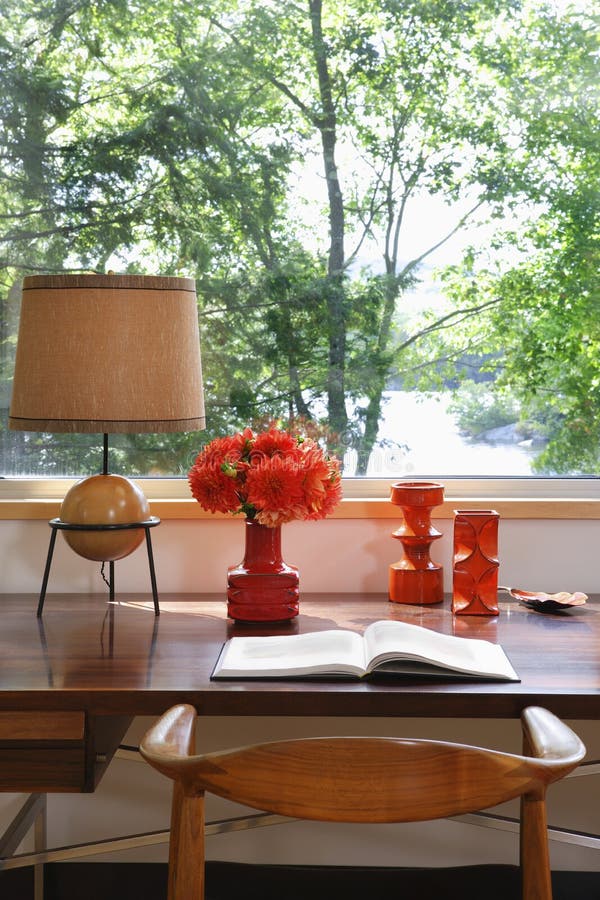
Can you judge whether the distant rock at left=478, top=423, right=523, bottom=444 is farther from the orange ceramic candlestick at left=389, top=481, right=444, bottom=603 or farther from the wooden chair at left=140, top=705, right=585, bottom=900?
the wooden chair at left=140, top=705, right=585, bottom=900

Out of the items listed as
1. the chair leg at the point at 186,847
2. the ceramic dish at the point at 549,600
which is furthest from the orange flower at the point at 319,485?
the chair leg at the point at 186,847

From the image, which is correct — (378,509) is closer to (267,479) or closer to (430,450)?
(430,450)

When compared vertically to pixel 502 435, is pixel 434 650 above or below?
below

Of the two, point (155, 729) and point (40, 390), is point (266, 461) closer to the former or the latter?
point (40, 390)

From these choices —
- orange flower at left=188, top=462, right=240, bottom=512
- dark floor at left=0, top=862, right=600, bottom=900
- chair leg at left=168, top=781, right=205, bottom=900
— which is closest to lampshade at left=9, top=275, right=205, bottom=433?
orange flower at left=188, top=462, right=240, bottom=512

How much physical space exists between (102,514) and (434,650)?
0.66 metres

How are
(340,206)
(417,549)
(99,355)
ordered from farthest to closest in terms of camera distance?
(340,206), (417,549), (99,355)

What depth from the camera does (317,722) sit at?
2104 mm

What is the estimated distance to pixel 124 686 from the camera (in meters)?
1.40

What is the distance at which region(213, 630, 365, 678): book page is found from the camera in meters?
1.44

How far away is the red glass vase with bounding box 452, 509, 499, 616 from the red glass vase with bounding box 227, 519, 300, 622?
315 mm

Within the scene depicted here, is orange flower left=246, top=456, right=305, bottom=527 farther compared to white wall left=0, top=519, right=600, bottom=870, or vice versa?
white wall left=0, top=519, right=600, bottom=870

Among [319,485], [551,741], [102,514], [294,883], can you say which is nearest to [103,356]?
[102,514]

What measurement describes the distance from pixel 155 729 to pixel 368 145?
59.6 inches
